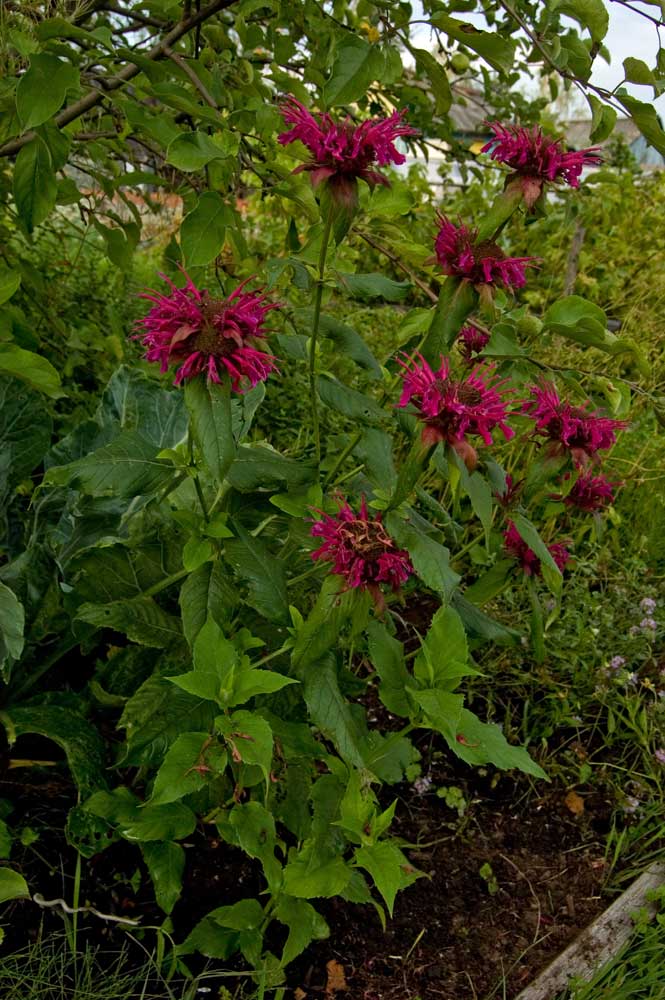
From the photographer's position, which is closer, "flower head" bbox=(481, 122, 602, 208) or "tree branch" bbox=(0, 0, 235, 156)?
"flower head" bbox=(481, 122, 602, 208)

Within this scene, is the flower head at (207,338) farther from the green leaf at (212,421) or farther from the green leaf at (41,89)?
the green leaf at (41,89)

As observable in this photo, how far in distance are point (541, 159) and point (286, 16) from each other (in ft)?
2.88

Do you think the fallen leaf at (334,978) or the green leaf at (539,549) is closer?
the green leaf at (539,549)

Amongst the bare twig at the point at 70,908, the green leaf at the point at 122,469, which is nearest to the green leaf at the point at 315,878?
the bare twig at the point at 70,908

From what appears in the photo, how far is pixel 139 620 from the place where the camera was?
126cm

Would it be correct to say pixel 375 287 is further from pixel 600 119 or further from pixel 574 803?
pixel 574 803

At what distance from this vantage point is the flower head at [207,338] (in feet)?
2.93

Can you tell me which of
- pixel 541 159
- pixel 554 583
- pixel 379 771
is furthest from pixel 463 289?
pixel 379 771

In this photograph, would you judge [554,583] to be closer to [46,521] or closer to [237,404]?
[237,404]

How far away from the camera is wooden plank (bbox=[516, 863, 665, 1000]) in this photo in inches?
57.5

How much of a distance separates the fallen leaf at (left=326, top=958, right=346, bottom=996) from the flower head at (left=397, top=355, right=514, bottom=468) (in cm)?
96

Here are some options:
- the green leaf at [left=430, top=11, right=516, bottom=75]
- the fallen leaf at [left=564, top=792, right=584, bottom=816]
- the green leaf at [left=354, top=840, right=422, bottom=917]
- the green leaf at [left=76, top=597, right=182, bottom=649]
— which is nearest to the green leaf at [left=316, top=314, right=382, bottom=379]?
the green leaf at [left=430, top=11, right=516, bottom=75]

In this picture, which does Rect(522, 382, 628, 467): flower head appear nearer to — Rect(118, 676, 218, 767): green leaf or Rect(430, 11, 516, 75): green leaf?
Rect(430, 11, 516, 75): green leaf

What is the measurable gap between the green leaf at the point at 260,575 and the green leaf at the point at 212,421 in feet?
0.90
